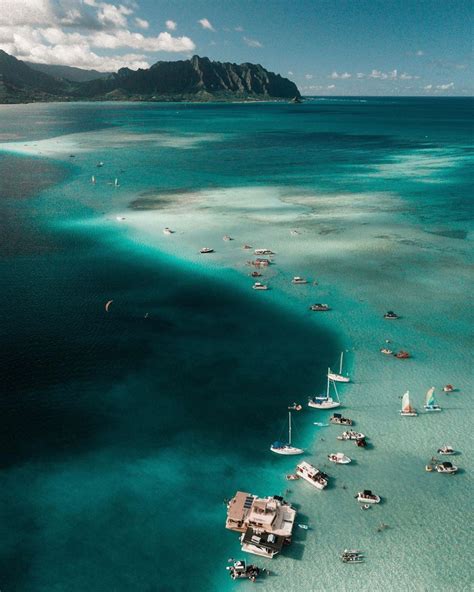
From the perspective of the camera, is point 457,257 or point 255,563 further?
point 457,257

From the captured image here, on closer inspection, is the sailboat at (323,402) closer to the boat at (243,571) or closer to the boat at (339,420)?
the boat at (339,420)

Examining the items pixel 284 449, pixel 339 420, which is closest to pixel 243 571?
pixel 284 449

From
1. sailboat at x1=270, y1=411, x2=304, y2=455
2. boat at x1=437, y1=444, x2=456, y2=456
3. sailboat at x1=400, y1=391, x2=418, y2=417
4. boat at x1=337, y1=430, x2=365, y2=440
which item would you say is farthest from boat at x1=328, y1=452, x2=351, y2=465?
sailboat at x1=400, y1=391, x2=418, y2=417

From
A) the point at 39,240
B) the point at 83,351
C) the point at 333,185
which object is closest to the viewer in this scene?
the point at 83,351

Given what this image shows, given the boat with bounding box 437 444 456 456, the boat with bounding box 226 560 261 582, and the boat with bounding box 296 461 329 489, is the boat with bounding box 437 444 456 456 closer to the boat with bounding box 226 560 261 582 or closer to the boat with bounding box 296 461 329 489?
the boat with bounding box 296 461 329 489

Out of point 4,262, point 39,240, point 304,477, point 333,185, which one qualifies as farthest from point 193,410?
point 333,185

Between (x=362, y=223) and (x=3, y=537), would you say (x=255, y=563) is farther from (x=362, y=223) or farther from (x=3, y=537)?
(x=362, y=223)

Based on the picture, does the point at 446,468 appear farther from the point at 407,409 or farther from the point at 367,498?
the point at 367,498
